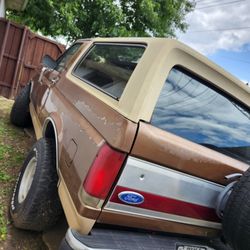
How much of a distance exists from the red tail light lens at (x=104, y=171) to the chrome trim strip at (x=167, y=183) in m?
0.06

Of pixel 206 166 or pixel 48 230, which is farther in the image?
pixel 48 230

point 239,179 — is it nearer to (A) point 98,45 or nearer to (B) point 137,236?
(B) point 137,236

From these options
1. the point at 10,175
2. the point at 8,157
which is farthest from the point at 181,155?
the point at 8,157

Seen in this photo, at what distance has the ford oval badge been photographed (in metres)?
2.29

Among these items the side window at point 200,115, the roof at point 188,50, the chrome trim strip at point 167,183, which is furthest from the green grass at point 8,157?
the roof at point 188,50

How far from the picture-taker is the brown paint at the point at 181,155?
2.27 metres

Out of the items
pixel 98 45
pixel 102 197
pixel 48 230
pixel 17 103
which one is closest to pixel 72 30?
pixel 17 103

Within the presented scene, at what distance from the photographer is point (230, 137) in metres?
2.88

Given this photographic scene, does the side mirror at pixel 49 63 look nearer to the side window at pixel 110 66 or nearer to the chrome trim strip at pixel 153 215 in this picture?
the side window at pixel 110 66

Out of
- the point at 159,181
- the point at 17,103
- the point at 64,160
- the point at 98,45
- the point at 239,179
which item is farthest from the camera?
the point at 17,103

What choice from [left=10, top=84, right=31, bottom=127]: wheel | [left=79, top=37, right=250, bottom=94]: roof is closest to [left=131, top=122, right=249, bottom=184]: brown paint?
[left=79, top=37, right=250, bottom=94]: roof

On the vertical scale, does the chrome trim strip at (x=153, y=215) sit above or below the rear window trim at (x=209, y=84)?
below

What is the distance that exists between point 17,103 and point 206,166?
171 inches

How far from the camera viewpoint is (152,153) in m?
2.29
